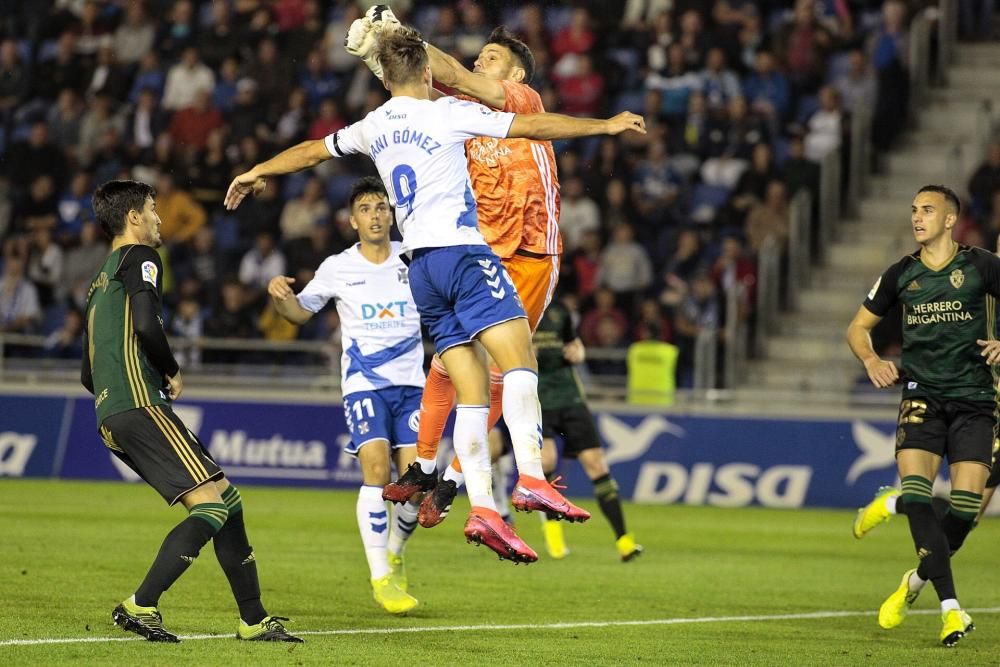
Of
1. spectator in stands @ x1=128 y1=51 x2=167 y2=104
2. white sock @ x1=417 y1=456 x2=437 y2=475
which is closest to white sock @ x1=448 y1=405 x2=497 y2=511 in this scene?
white sock @ x1=417 y1=456 x2=437 y2=475

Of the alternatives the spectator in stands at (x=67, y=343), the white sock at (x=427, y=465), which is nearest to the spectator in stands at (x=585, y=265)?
the spectator in stands at (x=67, y=343)

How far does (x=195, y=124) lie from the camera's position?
23703 millimetres

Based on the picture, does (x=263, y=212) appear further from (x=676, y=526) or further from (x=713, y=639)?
(x=713, y=639)

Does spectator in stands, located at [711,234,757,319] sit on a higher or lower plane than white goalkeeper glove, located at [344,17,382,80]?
lower

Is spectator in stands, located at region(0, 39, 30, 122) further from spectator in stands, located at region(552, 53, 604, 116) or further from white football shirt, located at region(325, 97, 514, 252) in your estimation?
white football shirt, located at region(325, 97, 514, 252)

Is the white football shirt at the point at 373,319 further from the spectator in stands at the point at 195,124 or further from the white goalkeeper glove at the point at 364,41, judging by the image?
the spectator in stands at the point at 195,124

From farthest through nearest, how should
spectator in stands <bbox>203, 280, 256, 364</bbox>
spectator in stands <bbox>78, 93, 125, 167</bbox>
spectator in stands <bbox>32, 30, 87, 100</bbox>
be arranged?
spectator in stands <bbox>32, 30, 87, 100</bbox>, spectator in stands <bbox>78, 93, 125, 167</bbox>, spectator in stands <bbox>203, 280, 256, 364</bbox>

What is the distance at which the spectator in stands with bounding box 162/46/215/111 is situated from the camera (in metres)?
24.1

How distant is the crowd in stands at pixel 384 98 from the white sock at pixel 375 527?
32.2 ft

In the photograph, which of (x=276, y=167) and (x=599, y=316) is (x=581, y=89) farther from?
(x=276, y=167)

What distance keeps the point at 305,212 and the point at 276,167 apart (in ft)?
44.7

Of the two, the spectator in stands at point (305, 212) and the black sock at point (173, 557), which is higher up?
the spectator in stands at point (305, 212)

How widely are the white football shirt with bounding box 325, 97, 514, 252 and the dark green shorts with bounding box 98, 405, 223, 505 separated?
1560 millimetres

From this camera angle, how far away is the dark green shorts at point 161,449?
8.05 metres
